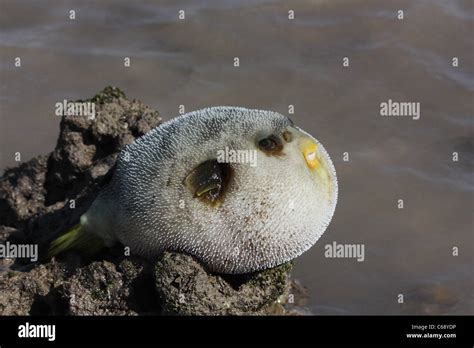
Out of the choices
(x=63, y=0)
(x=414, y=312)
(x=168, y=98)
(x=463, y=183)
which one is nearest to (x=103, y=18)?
(x=63, y=0)

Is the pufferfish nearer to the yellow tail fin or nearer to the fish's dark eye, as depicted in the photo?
the fish's dark eye

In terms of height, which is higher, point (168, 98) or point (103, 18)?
point (103, 18)

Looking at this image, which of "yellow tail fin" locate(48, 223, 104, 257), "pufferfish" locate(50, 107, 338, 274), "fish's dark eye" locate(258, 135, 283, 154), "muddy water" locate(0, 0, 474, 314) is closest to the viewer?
"pufferfish" locate(50, 107, 338, 274)

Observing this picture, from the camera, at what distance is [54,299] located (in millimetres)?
5594

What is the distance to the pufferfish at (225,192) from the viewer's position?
5.09m

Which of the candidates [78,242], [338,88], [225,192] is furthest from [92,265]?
[338,88]

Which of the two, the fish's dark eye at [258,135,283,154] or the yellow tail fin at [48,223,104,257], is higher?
the fish's dark eye at [258,135,283,154]

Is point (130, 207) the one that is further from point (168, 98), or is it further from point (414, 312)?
point (168, 98)

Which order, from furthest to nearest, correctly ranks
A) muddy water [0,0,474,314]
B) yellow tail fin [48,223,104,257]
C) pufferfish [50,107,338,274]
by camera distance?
muddy water [0,0,474,314], yellow tail fin [48,223,104,257], pufferfish [50,107,338,274]

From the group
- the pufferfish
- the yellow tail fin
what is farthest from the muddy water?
the yellow tail fin

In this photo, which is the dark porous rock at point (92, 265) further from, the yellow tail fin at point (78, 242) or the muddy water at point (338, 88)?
the muddy water at point (338, 88)

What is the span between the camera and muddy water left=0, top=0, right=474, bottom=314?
7746 mm

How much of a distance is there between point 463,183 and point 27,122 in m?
5.03

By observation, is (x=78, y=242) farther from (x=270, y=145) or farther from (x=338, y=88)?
(x=338, y=88)
